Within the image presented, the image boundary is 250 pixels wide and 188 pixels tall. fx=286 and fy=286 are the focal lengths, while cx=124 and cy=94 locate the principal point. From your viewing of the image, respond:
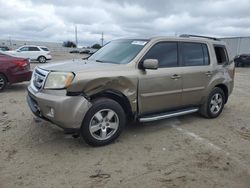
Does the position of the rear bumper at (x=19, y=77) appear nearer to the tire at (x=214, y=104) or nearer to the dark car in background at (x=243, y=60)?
the tire at (x=214, y=104)

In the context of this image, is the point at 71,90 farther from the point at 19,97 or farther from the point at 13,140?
the point at 19,97

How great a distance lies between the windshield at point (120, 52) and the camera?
518 centimetres

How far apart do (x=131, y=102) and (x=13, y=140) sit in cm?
211

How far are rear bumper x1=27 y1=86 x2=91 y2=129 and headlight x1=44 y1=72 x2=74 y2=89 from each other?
0.16 m

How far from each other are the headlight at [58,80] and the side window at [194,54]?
2.51 meters

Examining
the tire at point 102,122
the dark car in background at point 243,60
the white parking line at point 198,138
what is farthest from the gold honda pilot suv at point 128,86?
the dark car in background at point 243,60

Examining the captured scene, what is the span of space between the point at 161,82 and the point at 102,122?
1.38 meters

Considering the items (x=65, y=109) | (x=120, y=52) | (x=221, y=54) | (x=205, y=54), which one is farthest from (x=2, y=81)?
(x=221, y=54)

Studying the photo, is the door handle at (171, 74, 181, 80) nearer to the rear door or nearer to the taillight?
the rear door

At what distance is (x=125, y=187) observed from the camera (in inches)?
136

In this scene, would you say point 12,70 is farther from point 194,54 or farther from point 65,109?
point 194,54

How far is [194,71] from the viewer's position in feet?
19.3

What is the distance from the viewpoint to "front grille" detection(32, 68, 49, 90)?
4586mm

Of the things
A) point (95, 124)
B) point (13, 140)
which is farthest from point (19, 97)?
point (95, 124)
